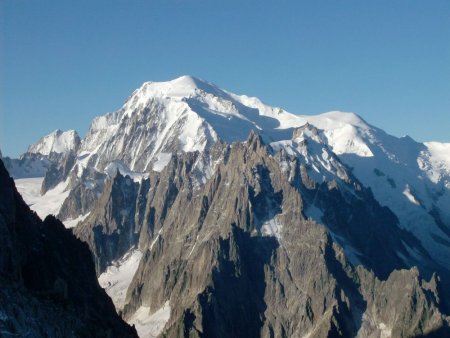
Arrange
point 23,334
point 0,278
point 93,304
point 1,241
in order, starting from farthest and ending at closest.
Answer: point 93,304
point 1,241
point 0,278
point 23,334

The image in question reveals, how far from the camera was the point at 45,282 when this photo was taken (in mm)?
159250

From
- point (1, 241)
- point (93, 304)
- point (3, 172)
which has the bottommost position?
point (93, 304)

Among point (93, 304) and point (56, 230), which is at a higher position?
point (56, 230)

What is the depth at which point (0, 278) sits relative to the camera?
341 feet

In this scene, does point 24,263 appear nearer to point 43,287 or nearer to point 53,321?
point 43,287

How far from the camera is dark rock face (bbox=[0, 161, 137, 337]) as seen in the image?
98.3m

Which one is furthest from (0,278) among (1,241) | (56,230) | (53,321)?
(56,230)

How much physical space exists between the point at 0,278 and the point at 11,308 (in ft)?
34.1

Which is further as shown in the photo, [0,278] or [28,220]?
[28,220]

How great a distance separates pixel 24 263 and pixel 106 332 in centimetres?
2749

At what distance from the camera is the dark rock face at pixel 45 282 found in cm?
9831

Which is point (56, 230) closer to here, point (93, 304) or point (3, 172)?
point (93, 304)

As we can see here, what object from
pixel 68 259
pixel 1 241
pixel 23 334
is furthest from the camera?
pixel 68 259

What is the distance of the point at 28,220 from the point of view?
588 ft
